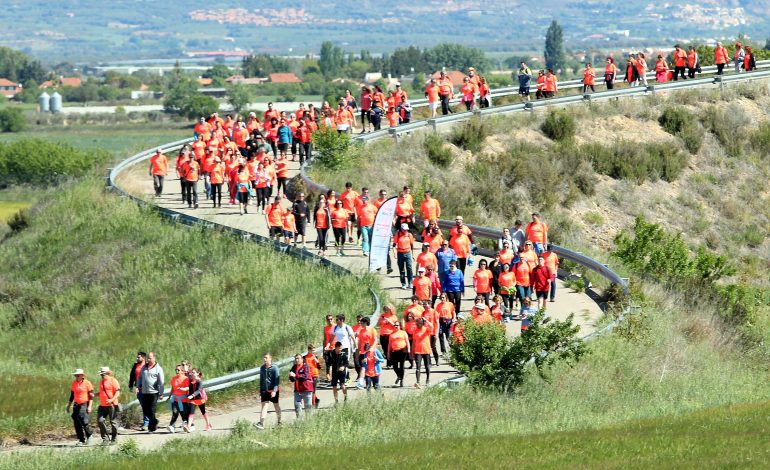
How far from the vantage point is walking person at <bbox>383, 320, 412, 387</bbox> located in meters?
23.0

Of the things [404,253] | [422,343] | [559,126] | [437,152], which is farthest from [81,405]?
[559,126]

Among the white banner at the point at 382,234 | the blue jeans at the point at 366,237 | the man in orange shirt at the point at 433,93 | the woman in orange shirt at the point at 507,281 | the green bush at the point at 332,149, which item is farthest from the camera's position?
the man in orange shirt at the point at 433,93

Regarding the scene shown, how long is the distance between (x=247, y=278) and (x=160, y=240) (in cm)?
479

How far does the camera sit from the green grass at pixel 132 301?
26.9m

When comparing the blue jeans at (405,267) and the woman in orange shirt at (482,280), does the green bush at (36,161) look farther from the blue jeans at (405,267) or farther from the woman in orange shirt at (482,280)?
the woman in orange shirt at (482,280)

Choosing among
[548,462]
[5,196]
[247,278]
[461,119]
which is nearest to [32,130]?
[5,196]

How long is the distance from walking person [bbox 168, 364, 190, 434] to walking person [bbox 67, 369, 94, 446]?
1.19 metres

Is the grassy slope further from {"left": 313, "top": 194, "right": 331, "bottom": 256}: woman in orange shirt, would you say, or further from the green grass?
{"left": 313, "top": 194, "right": 331, "bottom": 256}: woman in orange shirt

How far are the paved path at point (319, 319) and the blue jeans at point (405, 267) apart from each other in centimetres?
23

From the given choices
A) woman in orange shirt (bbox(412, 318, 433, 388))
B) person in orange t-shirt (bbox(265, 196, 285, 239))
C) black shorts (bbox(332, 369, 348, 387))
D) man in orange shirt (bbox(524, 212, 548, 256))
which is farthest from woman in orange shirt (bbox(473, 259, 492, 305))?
person in orange t-shirt (bbox(265, 196, 285, 239))

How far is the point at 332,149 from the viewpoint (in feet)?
133

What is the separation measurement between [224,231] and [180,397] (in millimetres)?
12757

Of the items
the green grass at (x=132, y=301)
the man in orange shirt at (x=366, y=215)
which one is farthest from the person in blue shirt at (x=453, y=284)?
the man in orange shirt at (x=366, y=215)

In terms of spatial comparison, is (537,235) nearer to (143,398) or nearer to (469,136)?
(143,398)
